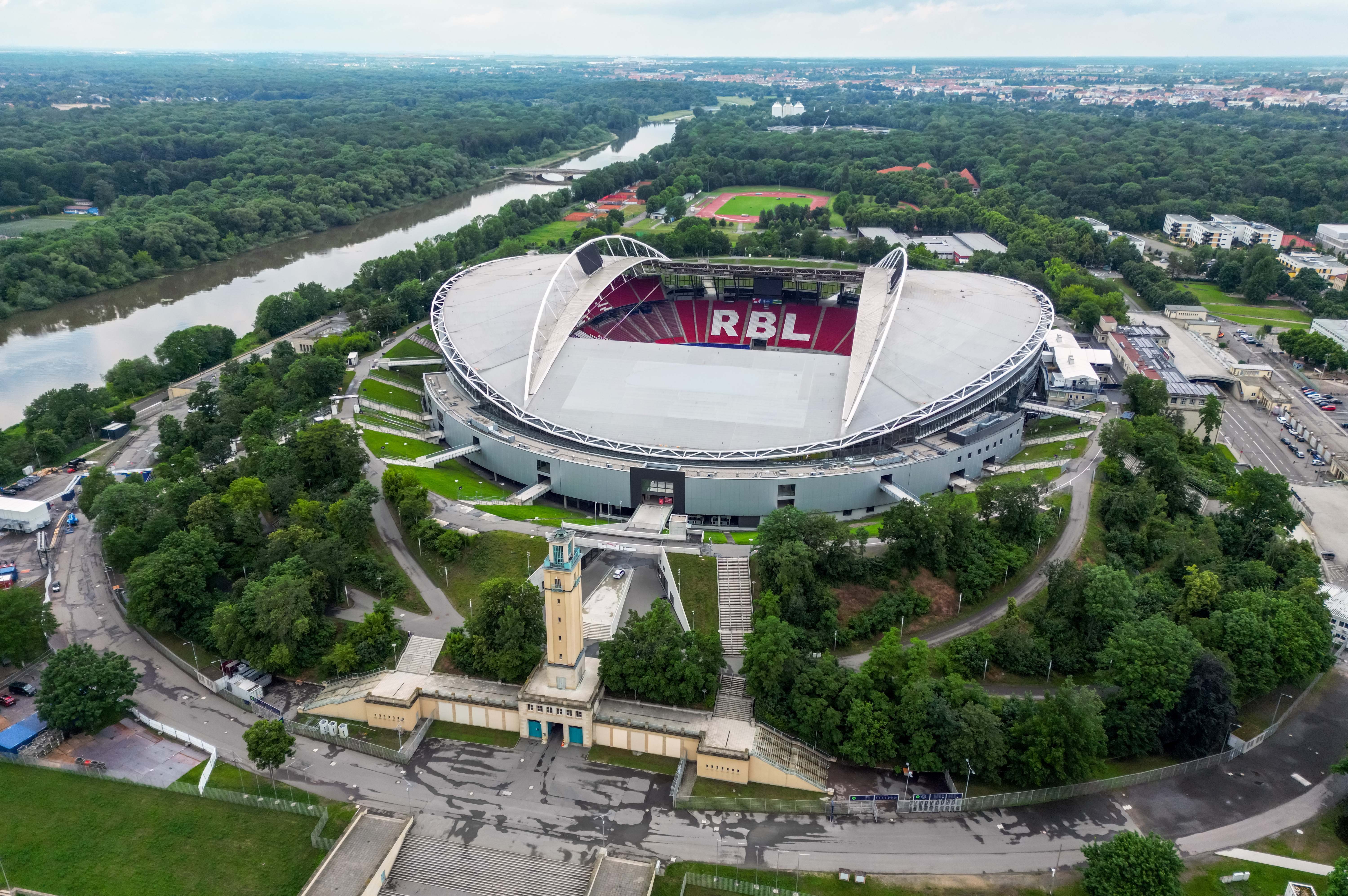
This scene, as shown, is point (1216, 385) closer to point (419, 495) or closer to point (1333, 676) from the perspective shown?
point (1333, 676)

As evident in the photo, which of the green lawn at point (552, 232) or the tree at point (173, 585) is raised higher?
the tree at point (173, 585)

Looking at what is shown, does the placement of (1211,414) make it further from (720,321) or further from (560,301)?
(560,301)

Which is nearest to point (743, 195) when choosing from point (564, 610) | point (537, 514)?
point (537, 514)

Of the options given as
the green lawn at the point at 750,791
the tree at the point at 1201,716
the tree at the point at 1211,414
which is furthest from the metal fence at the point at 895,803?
the tree at the point at 1211,414

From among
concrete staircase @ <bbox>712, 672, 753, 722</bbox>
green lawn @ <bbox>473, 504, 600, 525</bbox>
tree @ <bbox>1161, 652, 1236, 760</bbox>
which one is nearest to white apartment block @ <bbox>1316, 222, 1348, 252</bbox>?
tree @ <bbox>1161, 652, 1236, 760</bbox>

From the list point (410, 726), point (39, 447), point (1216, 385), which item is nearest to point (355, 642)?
point (410, 726)

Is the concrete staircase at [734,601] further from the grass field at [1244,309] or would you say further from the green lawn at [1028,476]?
the grass field at [1244,309]
